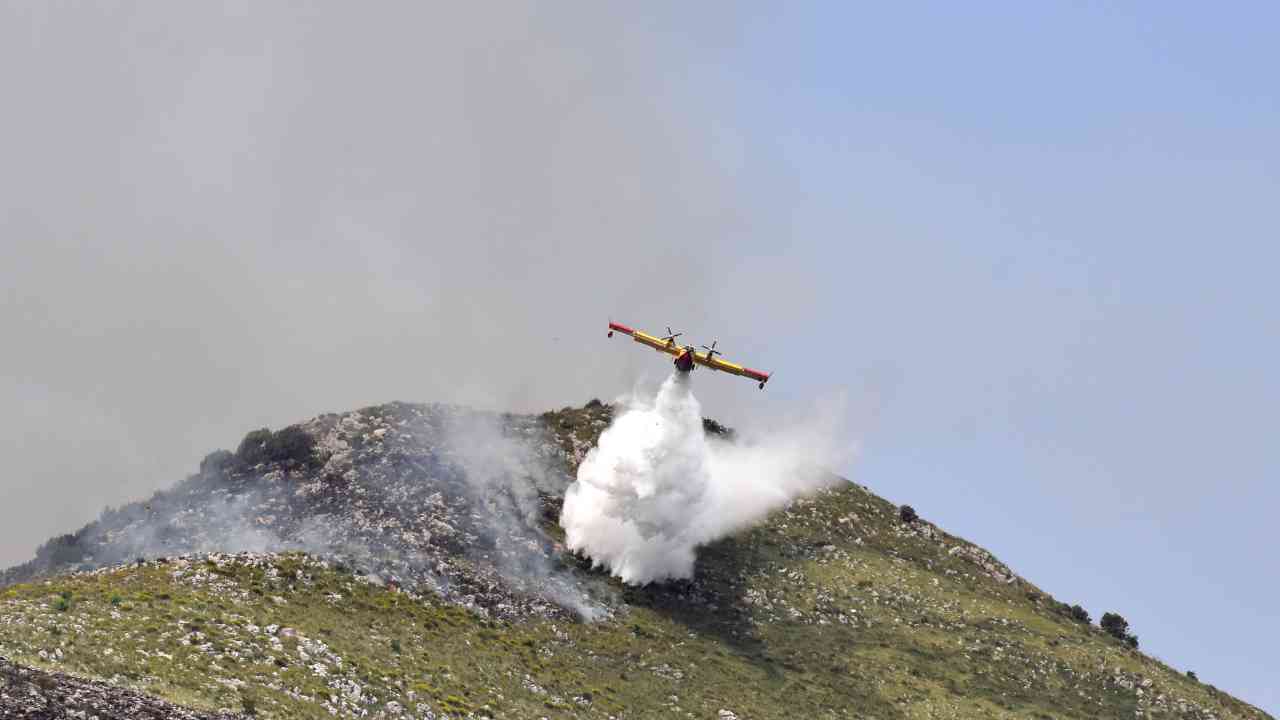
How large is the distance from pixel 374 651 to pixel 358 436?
49.1 meters

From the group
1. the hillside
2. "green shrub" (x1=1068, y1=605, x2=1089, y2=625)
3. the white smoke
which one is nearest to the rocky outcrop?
the hillside

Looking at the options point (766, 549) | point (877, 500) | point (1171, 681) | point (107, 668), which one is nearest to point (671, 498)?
point (766, 549)

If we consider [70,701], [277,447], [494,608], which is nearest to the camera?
[70,701]

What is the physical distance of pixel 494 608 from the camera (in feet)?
348

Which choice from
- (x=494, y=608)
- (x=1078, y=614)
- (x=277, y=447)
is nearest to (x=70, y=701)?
(x=494, y=608)

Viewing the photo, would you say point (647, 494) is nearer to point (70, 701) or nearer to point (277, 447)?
point (277, 447)

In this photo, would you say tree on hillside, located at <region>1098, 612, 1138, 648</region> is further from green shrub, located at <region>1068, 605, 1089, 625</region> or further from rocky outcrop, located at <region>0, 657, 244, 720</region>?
rocky outcrop, located at <region>0, 657, 244, 720</region>

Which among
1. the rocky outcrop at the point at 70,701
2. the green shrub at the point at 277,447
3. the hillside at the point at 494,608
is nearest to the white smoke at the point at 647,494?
the hillside at the point at 494,608

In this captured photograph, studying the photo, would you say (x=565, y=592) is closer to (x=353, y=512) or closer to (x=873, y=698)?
(x=353, y=512)

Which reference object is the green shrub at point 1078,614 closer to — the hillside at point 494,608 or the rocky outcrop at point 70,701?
the hillside at point 494,608

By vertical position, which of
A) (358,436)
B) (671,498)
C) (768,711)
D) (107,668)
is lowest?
(107,668)

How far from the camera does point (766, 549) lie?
136750 mm

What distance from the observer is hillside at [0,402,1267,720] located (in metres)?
76.2

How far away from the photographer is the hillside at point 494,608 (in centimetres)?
7619
